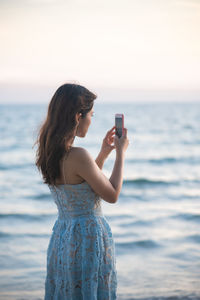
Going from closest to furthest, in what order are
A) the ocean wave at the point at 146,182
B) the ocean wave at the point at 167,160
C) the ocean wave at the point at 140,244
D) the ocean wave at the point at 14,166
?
the ocean wave at the point at 140,244 < the ocean wave at the point at 146,182 < the ocean wave at the point at 14,166 < the ocean wave at the point at 167,160

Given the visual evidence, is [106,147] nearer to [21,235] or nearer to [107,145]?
[107,145]

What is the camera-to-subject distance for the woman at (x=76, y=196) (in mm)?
2219

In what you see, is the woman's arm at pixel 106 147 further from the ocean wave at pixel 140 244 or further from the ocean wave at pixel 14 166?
the ocean wave at pixel 14 166

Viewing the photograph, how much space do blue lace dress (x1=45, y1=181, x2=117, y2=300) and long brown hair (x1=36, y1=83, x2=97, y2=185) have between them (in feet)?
0.57

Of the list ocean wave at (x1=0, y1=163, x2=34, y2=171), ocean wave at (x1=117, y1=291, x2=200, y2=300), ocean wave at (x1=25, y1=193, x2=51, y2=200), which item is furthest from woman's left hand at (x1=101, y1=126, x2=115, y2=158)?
ocean wave at (x1=0, y1=163, x2=34, y2=171)

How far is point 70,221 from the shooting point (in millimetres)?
2373

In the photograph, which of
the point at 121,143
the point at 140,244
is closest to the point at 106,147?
the point at 121,143

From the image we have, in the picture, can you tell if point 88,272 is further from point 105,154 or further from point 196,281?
point 196,281

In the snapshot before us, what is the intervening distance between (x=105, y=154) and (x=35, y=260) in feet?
10.7

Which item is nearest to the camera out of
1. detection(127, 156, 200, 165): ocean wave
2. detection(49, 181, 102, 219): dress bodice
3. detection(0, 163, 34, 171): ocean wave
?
detection(49, 181, 102, 219): dress bodice

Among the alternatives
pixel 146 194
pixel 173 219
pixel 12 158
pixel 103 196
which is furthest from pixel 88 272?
pixel 12 158

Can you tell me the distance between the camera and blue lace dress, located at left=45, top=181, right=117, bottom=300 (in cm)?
231

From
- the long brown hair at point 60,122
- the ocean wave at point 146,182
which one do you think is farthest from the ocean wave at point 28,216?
the long brown hair at point 60,122

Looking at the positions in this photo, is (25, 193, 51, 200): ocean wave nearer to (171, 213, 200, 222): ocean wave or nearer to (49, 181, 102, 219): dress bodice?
(171, 213, 200, 222): ocean wave
